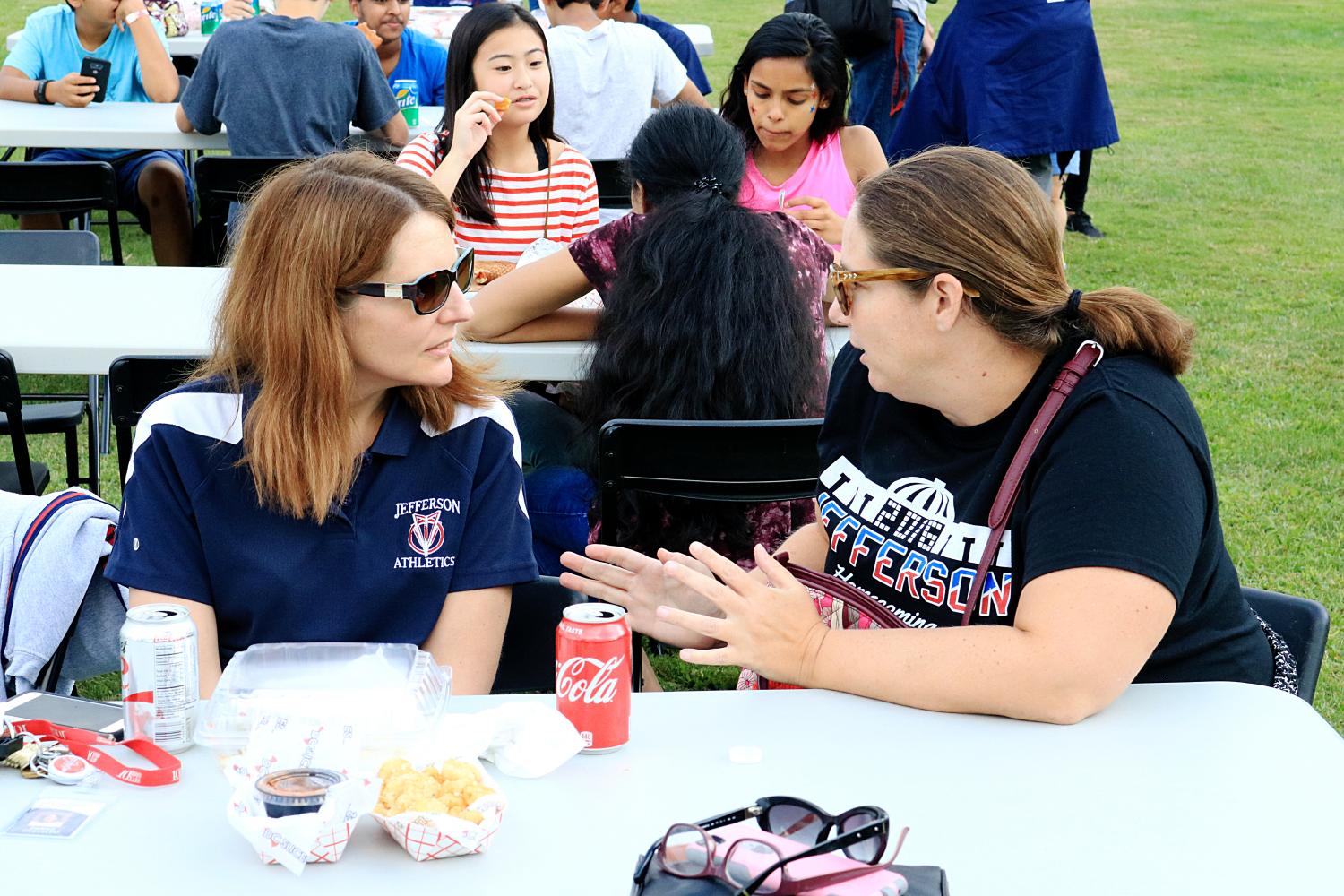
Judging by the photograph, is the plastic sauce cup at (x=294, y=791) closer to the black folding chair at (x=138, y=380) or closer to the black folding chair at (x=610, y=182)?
the black folding chair at (x=138, y=380)

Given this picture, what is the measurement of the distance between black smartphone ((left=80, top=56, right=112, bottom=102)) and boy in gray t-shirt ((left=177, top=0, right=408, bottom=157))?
895 mm

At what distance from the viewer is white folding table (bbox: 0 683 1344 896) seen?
54.0 inches

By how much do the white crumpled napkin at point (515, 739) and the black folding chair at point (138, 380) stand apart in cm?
140

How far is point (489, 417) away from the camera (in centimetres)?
211

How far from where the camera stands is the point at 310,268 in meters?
1.96

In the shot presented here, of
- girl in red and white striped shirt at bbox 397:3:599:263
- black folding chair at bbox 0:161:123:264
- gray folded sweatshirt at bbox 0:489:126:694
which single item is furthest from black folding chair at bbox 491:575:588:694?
black folding chair at bbox 0:161:123:264

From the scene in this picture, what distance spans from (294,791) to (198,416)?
0.79 metres

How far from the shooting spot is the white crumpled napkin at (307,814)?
136 centimetres

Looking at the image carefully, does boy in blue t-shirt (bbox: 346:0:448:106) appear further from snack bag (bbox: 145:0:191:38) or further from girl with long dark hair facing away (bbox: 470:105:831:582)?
girl with long dark hair facing away (bbox: 470:105:831:582)

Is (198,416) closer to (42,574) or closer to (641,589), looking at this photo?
(42,574)

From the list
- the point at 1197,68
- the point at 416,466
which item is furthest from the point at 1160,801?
the point at 1197,68

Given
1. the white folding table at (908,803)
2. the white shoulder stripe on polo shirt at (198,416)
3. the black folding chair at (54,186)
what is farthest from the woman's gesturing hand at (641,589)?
the black folding chair at (54,186)

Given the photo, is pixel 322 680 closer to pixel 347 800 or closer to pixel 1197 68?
pixel 347 800

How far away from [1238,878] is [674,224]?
178 cm
